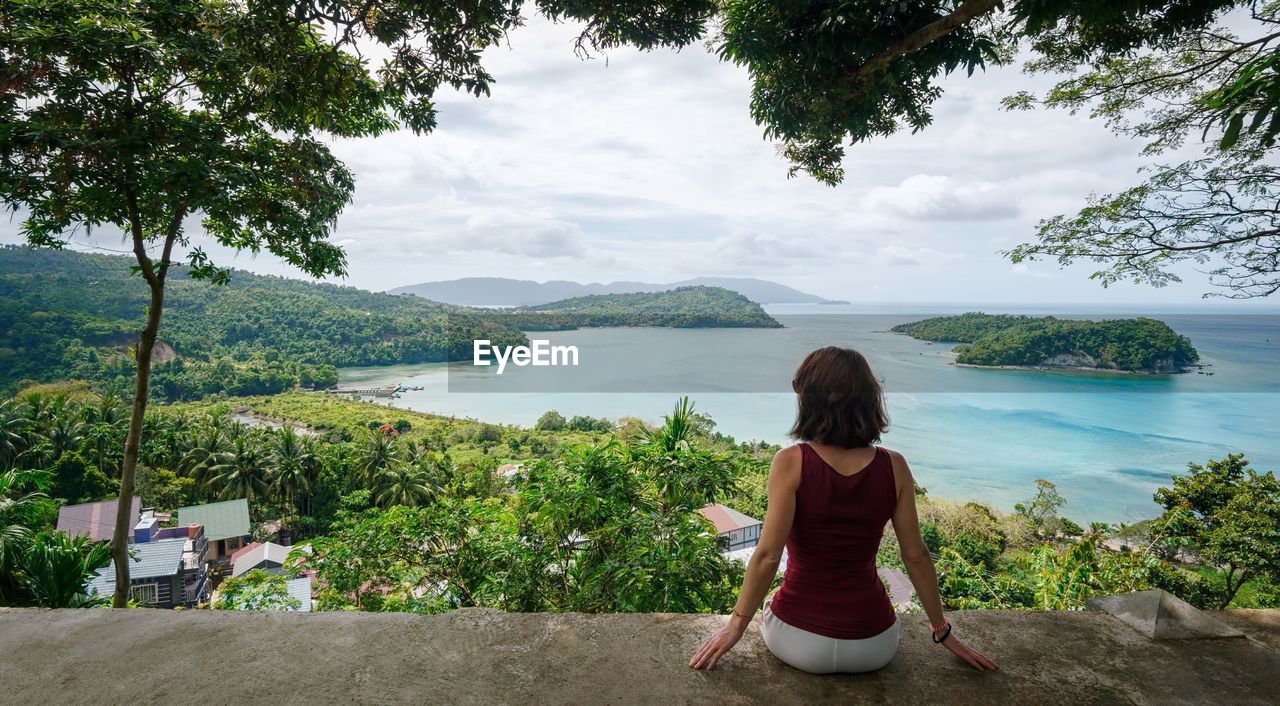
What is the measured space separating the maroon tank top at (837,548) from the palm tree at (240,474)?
20.8m

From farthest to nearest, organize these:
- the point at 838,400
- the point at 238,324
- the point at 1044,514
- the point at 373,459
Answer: the point at 238,324
the point at 373,459
the point at 1044,514
the point at 838,400

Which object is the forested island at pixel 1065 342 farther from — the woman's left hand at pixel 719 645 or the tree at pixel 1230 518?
the woman's left hand at pixel 719 645

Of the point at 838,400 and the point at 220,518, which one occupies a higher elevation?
the point at 838,400

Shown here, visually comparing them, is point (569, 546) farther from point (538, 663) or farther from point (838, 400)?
point (838, 400)

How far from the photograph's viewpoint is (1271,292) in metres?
3.81

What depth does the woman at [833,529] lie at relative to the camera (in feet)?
3.59

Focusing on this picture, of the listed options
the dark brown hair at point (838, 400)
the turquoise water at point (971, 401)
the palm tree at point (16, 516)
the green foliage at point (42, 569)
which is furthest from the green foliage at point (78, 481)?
the dark brown hair at point (838, 400)

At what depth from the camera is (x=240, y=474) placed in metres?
17.6

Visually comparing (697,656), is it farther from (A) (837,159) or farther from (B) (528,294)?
(B) (528,294)

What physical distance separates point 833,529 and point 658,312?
25.8 m

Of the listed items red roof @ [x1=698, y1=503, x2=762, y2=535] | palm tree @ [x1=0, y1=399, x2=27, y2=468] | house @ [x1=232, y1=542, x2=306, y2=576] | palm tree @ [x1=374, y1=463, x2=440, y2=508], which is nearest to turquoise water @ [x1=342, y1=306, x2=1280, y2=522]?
red roof @ [x1=698, y1=503, x2=762, y2=535]

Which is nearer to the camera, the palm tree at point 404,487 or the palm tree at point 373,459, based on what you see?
the palm tree at point 404,487

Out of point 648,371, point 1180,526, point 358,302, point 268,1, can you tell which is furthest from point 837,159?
point 358,302

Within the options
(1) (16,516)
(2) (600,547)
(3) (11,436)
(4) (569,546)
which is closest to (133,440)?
(1) (16,516)
